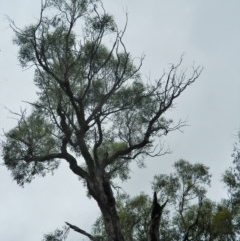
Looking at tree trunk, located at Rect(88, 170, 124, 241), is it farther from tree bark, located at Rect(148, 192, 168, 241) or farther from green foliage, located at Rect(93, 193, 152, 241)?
green foliage, located at Rect(93, 193, 152, 241)

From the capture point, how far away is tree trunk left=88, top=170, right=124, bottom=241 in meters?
12.2

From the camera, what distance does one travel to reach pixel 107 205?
1259cm

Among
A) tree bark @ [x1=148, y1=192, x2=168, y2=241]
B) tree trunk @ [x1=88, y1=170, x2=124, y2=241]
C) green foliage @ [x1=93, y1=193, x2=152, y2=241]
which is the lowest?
tree bark @ [x1=148, y1=192, x2=168, y2=241]

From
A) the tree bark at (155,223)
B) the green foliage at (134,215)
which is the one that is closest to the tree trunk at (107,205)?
the tree bark at (155,223)

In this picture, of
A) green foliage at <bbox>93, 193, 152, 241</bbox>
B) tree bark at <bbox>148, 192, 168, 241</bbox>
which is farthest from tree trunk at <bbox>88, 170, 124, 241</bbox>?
green foliage at <bbox>93, 193, 152, 241</bbox>

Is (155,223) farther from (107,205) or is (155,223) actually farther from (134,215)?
(134,215)

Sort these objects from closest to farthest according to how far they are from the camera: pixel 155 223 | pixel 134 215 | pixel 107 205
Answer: pixel 155 223 < pixel 107 205 < pixel 134 215

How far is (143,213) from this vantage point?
20969 millimetres

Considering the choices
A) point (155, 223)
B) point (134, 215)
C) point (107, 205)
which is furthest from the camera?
point (134, 215)

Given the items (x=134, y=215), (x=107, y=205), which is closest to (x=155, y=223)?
(x=107, y=205)

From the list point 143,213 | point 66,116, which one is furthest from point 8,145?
point 143,213

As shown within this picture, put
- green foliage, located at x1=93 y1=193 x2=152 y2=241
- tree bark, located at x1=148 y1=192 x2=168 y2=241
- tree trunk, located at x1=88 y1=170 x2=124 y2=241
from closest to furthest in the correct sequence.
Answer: tree bark, located at x1=148 y1=192 x2=168 y2=241
tree trunk, located at x1=88 y1=170 x2=124 y2=241
green foliage, located at x1=93 y1=193 x2=152 y2=241

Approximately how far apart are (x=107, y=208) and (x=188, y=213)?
9623 millimetres

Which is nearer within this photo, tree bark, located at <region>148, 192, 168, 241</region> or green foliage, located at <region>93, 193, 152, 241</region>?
tree bark, located at <region>148, 192, 168, 241</region>
